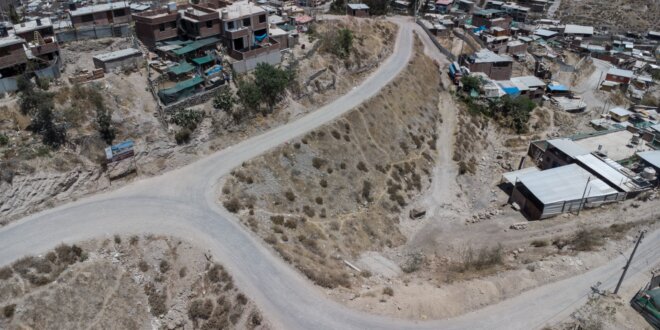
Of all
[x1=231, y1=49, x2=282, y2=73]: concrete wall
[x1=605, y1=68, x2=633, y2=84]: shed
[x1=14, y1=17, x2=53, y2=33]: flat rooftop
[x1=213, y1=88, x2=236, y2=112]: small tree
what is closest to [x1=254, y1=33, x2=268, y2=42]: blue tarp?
[x1=231, y1=49, x2=282, y2=73]: concrete wall

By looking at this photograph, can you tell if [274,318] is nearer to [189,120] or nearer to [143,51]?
[189,120]

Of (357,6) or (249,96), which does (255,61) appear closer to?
(249,96)

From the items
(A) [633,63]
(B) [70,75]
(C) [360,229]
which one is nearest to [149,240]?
(C) [360,229]

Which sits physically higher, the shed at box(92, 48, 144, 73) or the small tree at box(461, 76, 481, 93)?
the shed at box(92, 48, 144, 73)

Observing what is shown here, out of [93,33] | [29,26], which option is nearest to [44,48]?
[29,26]

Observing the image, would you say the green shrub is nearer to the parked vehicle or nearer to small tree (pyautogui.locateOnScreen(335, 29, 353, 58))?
small tree (pyautogui.locateOnScreen(335, 29, 353, 58))

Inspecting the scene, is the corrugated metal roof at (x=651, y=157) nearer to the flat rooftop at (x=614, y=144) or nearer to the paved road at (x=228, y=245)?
the flat rooftop at (x=614, y=144)

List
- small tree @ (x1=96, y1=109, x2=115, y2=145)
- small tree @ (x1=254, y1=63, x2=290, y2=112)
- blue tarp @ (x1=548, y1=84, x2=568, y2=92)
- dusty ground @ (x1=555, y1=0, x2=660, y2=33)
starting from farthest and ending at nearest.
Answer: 1. dusty ground @ (x1=555, y1=0, x2=660, y2=33)
2. blue tarp @ (x1=548, y1=84, x2=568, y2=92)
3. small tree @ (x1=254, y1=63, x2=290, y2=112)
4. small tree @ (x1=96, y1=109, x2=115, y2=145)
